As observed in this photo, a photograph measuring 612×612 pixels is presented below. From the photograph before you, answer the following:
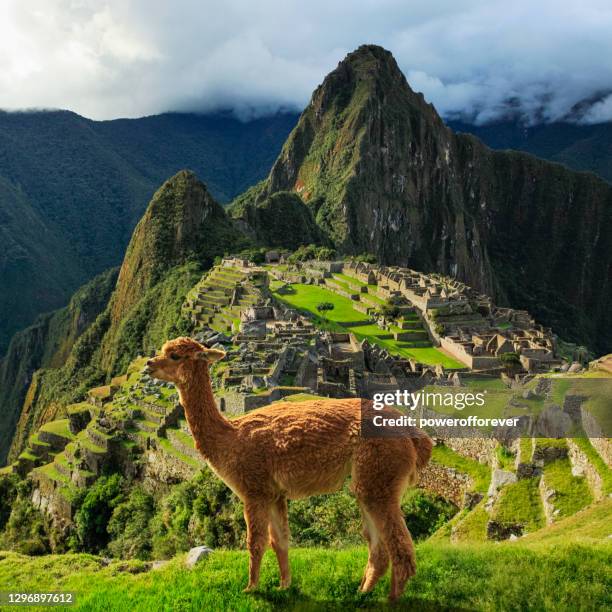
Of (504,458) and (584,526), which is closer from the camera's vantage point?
(584,526)

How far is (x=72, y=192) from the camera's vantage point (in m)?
191

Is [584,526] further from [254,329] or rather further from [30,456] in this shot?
[30,456]

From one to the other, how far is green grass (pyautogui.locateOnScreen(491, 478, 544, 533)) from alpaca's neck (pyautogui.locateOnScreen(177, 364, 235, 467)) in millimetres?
4774

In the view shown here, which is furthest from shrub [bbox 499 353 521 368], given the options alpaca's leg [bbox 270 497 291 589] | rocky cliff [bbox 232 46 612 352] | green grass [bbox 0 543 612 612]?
rocky cliff [bbox 232 46 612 352]

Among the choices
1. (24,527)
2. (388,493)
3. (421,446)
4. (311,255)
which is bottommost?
(24,527)

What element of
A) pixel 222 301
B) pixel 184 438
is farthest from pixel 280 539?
pixel 222 301

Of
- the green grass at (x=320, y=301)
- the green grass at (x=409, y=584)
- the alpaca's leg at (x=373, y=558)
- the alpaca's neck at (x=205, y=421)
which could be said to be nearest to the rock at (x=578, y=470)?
the green grass at (x=409, y=584)

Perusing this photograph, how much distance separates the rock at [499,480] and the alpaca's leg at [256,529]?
489cm

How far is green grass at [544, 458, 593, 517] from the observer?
812 centimetres

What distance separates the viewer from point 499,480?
9.19 metres

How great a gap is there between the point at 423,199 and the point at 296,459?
166 metres

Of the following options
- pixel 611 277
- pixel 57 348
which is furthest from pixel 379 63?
pixel 57 348

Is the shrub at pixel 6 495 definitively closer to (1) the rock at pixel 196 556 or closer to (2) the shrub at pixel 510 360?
(1) the rock at pixel 196 556

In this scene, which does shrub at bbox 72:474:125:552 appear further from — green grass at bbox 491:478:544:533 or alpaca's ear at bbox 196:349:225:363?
alpaca's ear at bbox 196:349:225:363
